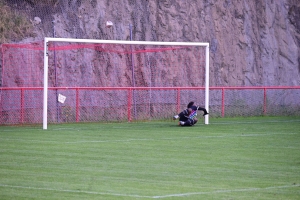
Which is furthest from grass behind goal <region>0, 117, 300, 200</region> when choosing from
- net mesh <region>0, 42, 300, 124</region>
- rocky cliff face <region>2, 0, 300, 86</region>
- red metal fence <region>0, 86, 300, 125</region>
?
rocky cliff face <region>2, 0, 300, 86</region>

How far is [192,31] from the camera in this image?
128ft

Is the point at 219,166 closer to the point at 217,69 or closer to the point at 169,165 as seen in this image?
the point at 169,165

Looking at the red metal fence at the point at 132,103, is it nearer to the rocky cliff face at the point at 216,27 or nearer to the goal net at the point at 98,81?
the goal net at the point at 98,81

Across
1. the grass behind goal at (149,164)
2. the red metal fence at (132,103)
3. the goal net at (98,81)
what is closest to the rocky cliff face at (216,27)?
the goal net at (98,81)

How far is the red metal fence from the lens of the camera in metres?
29.2

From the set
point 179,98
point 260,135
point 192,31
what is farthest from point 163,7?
point 260,135

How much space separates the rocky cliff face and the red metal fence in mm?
2681

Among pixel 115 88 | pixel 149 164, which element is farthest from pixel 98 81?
pixel 149 164

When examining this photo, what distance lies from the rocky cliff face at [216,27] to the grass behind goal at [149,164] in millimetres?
10159

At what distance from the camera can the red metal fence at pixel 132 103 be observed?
29250 millimetres

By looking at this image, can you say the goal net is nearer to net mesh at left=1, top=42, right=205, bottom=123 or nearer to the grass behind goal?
net mesh at left=1, top=42, right=205, bottom=123

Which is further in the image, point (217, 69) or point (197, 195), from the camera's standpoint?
point (217, 69)

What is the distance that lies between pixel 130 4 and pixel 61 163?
73.7 ft

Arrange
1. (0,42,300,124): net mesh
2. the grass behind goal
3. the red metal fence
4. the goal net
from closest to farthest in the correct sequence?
the grass behind goal → the red metal fence → the goal net → (0,42,300,124): net mesh
